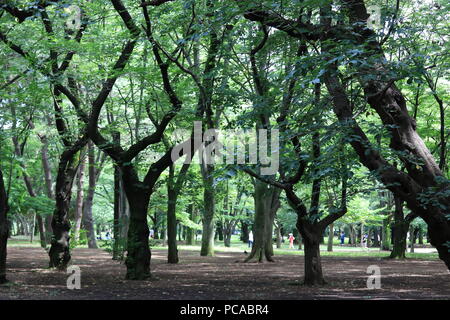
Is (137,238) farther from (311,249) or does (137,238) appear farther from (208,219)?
(208,219)

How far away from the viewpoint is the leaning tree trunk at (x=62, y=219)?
601 inches

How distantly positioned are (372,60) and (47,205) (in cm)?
2153

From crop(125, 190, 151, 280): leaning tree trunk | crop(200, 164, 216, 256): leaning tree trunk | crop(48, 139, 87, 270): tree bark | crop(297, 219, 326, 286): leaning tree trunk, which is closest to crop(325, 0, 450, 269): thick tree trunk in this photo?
crop(297, 219, 326, 286): leaning tree trunk

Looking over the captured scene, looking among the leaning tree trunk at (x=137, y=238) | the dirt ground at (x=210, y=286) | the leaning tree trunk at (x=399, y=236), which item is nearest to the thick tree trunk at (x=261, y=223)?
the dirt ground at (x=210, y=286)

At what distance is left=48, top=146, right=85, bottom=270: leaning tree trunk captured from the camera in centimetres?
1526

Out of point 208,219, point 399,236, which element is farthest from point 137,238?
point 399,236

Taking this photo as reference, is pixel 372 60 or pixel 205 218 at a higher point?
pixel 372 60

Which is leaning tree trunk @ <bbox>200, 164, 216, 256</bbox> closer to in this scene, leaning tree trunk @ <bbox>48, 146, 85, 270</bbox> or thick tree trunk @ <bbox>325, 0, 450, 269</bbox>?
leaning tree trunk @ <bbox>48, 146, 85, 270</bbox>

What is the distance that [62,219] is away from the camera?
15.4 metres

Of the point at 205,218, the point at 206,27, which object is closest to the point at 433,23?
the point at 206,27

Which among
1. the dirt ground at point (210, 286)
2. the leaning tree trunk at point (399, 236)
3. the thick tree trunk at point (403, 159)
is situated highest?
the thick tree trunk at point (403, 159)

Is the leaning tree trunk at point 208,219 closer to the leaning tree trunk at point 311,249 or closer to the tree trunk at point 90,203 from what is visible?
the tree trunk at point 90,203
